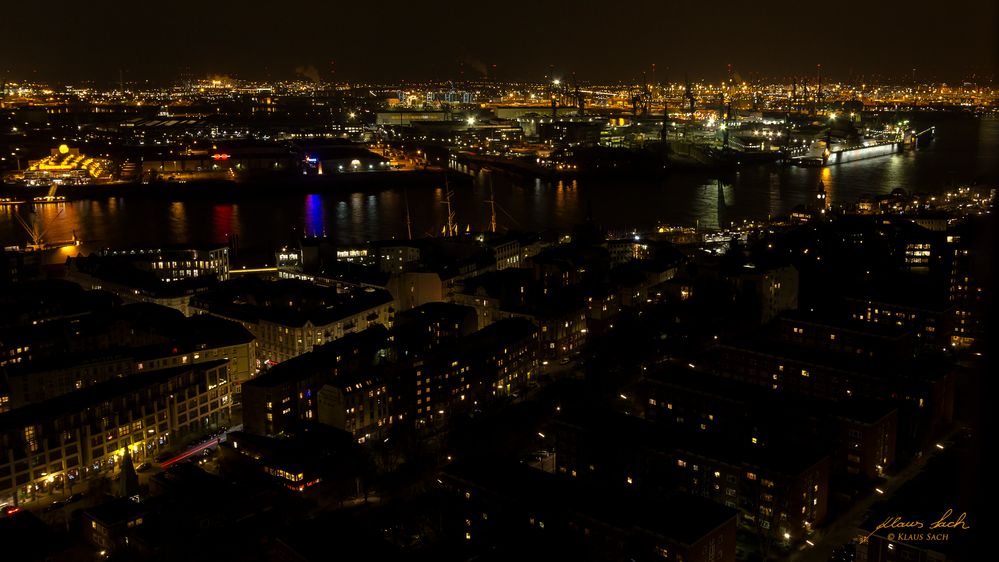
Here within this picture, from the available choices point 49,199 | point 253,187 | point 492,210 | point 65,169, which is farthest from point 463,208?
point 65,169

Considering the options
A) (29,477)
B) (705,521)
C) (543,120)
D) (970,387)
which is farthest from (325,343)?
(543,120)

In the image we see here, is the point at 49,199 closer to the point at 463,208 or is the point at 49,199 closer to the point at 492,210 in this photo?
the point at 463,208

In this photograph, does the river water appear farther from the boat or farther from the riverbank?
the boat

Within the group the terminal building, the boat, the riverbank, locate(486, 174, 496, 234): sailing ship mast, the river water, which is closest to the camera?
the river water

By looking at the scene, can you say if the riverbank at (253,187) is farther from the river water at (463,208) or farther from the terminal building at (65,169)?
the terminal building at (65,169)

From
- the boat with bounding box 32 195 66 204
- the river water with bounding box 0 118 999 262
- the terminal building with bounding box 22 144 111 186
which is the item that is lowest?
the river water with bounding box 0 118 999 262

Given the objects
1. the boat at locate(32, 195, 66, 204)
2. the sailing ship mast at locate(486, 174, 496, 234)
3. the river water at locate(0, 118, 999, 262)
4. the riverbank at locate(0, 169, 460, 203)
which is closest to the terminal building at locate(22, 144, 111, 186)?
the riverbank at locate(0, 169, 460, 203)

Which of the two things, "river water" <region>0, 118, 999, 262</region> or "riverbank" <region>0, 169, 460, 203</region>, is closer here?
"river water" <region>0, 118, 999, 262</region>

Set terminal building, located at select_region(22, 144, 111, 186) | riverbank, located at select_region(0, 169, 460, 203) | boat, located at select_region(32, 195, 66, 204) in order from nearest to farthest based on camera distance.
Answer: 1. boat, located at select_region(32, 195, 66, 204)
2. riverbank, located at select_region(0, 169, 460, 203)
3. terminal building, located at select_region(22, 144, 111, 186)

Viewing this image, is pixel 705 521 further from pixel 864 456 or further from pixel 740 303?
pixel 740 303
